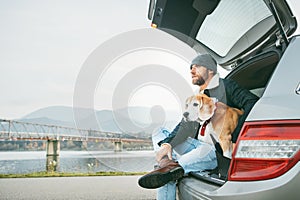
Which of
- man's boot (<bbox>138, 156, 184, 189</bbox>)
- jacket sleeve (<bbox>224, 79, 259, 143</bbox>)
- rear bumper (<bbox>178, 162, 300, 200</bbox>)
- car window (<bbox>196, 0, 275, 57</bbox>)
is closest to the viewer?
rear bumper (<bbox>178, 162, 300, 200</bbox>)

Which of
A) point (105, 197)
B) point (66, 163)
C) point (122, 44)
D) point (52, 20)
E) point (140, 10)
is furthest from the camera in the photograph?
point (66, 163)

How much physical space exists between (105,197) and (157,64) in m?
2.02

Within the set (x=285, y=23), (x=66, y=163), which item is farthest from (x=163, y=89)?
(x=66, y=163)

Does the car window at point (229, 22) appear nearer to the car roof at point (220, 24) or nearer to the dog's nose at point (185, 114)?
the car roof at point (220, 24)

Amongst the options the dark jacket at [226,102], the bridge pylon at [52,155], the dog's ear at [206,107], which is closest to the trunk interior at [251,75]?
the dark jacket at [226,102]

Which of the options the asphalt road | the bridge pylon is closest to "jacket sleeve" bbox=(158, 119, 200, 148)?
the asphalt road

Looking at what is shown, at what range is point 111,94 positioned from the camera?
2.50m

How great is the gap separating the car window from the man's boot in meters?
0.97

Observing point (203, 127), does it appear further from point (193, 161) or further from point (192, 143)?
point (193, 161)

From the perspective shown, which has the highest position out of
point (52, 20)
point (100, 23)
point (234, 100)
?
point (52, 20)

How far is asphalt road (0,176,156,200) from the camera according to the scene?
4102 millimetres

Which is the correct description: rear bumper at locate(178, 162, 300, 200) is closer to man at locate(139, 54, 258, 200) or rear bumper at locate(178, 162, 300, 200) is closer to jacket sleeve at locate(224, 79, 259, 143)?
man at locate(139, 54, 258, 200)

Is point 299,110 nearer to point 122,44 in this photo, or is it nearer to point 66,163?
point 122,44

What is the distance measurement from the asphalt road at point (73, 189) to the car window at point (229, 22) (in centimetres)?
226
